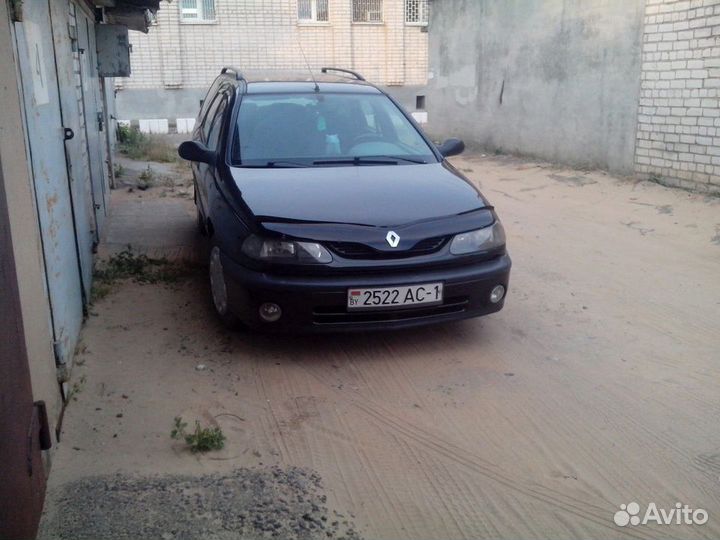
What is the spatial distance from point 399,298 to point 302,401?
32.7 inches

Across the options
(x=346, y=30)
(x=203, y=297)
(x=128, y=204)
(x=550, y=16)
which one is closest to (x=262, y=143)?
(x=203, y=297)

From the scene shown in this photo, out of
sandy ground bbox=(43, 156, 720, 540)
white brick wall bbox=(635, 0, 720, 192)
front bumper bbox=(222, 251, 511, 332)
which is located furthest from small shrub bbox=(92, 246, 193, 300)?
white brick wall bbox=(635, 0, 720, 192)

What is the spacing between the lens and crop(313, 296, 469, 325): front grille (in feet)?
14.1

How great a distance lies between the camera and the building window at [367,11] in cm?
2102

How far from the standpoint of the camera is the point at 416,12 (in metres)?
21.6

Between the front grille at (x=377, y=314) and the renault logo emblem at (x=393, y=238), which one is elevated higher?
the renault logo emblem at (x=393, y=238)

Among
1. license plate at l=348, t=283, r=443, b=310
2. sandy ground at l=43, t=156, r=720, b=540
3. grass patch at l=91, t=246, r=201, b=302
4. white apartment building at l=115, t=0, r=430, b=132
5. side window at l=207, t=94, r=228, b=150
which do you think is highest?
white apartment building at l=115, t=0, r=430, b=132

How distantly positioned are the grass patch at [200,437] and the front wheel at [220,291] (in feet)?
3.78

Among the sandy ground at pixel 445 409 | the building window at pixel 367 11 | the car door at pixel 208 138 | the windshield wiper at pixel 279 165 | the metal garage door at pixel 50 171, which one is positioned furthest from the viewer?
the building window at pixel 367 11

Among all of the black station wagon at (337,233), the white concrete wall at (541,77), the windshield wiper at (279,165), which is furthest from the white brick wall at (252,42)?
the windshield wiper at (279,165)

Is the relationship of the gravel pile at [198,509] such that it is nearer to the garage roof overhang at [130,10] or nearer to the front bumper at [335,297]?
the front bumper at [335,297]

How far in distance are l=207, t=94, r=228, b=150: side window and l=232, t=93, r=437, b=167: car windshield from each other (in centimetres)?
27

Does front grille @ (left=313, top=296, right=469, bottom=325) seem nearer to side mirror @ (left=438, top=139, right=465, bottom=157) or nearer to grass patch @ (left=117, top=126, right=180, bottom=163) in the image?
side mirror @ (left=438, top=139, right=465, bottom=157)

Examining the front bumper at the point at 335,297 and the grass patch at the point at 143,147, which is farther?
the grass patch at the point at 143,147
